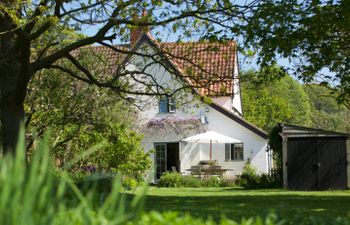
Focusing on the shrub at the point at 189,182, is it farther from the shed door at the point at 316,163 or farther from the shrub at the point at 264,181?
the shed door at the point at 316,163

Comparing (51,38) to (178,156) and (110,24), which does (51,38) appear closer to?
(110,24)

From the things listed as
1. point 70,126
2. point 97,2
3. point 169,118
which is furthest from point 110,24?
point 169,118

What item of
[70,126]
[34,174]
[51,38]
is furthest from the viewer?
[70,126]

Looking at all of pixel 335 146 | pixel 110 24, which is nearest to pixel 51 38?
pixel 110 24

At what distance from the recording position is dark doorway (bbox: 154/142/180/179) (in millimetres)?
37594

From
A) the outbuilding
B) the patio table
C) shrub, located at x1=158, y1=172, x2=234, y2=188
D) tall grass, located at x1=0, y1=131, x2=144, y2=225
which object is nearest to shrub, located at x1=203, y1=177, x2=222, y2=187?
shrub, located at x1=158, y1=172, x2=234, y2=188

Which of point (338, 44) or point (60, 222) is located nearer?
point (60, 222)

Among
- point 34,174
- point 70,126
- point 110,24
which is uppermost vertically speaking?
point 110,24

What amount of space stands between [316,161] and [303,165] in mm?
523

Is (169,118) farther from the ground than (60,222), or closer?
farther from the ground

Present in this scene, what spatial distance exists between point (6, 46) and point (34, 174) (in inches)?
556

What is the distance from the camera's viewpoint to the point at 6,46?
16.8 meters

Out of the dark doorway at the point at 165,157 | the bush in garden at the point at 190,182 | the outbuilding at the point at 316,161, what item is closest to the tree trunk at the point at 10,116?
the outbuilding at the point at 316,161

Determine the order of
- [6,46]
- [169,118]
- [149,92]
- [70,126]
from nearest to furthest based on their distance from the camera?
1. [6,46]
2. [149,92]
3. [70,126]
4. [169,118]
